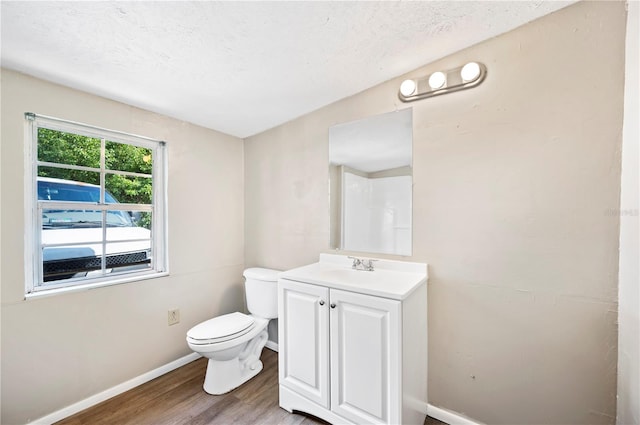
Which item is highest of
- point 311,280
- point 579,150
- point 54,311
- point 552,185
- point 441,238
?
point 579,150

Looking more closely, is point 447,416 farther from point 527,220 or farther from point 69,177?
point 69,177

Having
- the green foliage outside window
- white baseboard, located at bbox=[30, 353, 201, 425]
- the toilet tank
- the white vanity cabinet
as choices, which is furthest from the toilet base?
the green foliage outside window

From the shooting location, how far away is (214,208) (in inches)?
92.5

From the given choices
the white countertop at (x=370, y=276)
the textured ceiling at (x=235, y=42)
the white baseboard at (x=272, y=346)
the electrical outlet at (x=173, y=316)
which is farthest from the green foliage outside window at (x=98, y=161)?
the white baseboard at (x=272, y=346)

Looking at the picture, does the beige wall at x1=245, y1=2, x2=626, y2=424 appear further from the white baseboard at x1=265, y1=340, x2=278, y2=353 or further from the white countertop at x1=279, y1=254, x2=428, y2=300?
the white baseboard at x1=265, y1=340, x2=278, y2=353

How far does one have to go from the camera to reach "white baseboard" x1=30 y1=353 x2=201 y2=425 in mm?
1474

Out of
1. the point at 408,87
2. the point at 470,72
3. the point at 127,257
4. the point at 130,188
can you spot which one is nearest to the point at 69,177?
the point at 130,188

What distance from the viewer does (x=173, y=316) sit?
80.0 inches

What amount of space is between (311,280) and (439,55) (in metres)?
1.52

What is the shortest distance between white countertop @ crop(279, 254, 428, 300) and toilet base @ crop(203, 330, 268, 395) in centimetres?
82

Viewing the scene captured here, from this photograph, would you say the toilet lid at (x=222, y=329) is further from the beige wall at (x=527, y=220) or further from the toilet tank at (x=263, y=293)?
the beige wall at (x=527, y=220)

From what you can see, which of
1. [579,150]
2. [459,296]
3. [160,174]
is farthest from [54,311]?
[579,150]

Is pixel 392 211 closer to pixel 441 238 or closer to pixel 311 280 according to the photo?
pixel 441 238

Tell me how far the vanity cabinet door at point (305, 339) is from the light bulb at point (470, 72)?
1420mm
